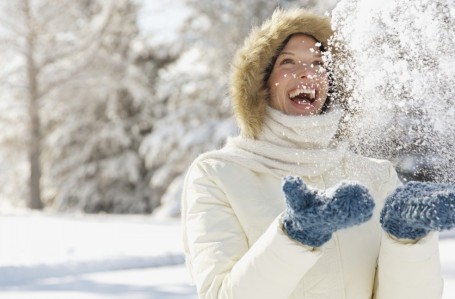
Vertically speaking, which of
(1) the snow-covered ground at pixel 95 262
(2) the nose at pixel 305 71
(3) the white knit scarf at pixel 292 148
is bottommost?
(1) the snow-covered ground at pixel 95 262

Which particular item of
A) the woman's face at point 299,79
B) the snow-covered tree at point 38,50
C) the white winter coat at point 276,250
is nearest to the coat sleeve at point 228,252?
the white winter coat at point 276,250

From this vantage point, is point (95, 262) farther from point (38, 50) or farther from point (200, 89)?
point (38, 50)

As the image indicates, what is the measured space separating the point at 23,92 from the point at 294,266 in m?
17.0

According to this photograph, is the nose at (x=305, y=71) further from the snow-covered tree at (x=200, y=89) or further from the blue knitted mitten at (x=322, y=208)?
the snow-covered tree at (x=200, y=89)

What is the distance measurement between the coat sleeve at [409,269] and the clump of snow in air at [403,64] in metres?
0.29

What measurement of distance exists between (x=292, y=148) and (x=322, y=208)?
1.81 feet

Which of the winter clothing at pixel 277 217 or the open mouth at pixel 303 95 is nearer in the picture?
the winter clothing at pixel 277 217

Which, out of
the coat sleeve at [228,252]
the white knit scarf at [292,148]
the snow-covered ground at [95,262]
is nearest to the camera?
the coat sleeve at [228,252]

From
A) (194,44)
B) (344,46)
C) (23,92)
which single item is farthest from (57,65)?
(344,46)

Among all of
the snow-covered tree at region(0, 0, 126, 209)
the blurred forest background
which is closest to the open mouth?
the blurred forest background

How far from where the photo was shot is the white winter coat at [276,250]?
1.46 m

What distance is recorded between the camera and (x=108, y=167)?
1972 cm

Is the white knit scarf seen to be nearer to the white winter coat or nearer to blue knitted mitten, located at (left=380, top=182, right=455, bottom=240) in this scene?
the white winter coat

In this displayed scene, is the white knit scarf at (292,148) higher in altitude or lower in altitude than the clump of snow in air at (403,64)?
lower
